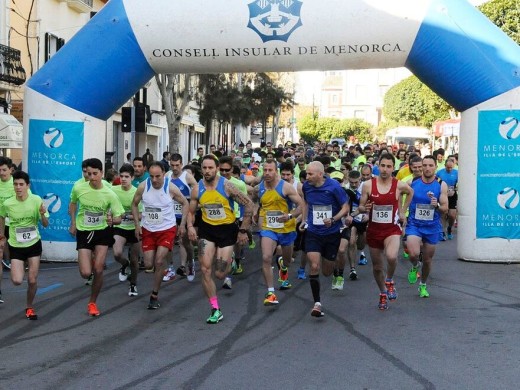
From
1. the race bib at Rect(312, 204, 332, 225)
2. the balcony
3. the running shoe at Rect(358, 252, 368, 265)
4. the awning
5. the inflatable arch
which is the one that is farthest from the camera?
the balcony

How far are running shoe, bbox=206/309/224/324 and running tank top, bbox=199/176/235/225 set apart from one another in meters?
0.97

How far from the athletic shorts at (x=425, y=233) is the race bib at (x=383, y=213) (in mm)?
950

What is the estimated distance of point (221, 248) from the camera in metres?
8.95

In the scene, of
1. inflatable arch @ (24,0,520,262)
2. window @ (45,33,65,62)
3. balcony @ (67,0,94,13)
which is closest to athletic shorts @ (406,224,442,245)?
inflatable arch @ (24,0,520,262)

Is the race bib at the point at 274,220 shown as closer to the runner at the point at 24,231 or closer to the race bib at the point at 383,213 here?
the race bib at the point at 383,213

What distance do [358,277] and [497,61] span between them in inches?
147

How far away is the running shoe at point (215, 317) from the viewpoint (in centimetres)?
847

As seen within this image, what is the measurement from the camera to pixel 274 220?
1004cm

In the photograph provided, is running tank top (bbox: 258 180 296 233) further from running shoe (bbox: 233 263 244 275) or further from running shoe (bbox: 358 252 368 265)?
running shoe (bbox: 358 252 368 265)

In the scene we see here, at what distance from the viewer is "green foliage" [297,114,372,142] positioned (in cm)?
8850

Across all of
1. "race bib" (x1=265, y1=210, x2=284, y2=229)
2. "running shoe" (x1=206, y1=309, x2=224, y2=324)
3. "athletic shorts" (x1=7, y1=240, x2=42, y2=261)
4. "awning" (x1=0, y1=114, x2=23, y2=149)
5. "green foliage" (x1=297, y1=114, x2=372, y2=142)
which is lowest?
"running shoe" (x1=206, y1=309, x2=224, y2=324)

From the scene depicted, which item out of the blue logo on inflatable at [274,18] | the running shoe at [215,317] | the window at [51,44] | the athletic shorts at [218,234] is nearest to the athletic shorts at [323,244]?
the athletic shorts at [218,234]

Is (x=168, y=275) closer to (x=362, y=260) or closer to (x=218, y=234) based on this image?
(x=218, y=234)

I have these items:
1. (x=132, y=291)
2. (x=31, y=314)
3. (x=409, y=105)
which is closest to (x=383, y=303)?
(x=132, y=291)
